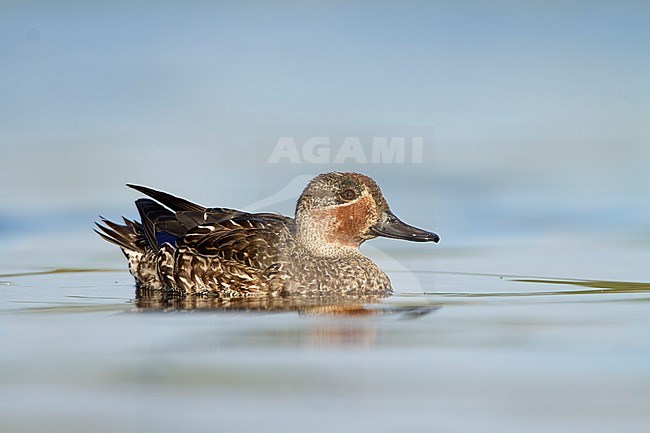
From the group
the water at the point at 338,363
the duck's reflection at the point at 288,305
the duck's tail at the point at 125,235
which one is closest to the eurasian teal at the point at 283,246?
the duck's reflection at the point at 288,305

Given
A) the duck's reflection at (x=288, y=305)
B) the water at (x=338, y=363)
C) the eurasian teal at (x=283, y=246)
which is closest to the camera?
the water at (x=338, y=363)

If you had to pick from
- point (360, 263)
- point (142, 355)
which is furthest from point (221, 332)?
point (360, 263)

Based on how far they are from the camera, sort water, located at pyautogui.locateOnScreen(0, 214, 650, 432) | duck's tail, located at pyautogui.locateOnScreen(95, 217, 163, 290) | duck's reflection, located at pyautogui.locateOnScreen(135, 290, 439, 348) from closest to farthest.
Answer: water, located at pyautogui.locateOnScreen(0, 214, 650, 432)
duck's reflection, located at pyautogui.locateOnScreen(135, 290, 439, 348)
duck's tail, located at pyautogui.locateOnScreen(95, 217, 163, 290)

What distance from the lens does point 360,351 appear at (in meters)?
5.81

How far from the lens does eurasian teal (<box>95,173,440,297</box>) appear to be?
874cm

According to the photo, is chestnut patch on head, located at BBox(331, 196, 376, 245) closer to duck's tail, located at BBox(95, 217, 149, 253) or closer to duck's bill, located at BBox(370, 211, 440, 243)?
duck's bill, located at BBox(370, 211, 440, 243)

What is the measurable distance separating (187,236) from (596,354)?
422cm

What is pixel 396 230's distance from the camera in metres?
8.94

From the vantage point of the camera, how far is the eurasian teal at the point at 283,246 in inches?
344

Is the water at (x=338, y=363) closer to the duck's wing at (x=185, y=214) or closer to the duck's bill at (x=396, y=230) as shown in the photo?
the duck's bill at (x=396, y=230)

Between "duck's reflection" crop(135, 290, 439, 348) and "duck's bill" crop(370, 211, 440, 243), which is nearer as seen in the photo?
"duck's reflection" crop(135, 290, 439, 348)

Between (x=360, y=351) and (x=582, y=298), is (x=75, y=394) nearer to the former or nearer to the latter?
(x=360, y=351)

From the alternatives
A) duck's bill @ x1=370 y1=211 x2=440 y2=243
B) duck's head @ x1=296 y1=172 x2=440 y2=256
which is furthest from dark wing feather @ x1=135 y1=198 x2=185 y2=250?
duck's bill @ x1=370 y1=211 x2=440 y2=243

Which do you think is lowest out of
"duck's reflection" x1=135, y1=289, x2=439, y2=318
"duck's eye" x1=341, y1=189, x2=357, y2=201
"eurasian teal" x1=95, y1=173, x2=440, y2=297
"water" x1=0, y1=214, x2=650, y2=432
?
"water" x1=0, y1=214, x2=650, y2=432
